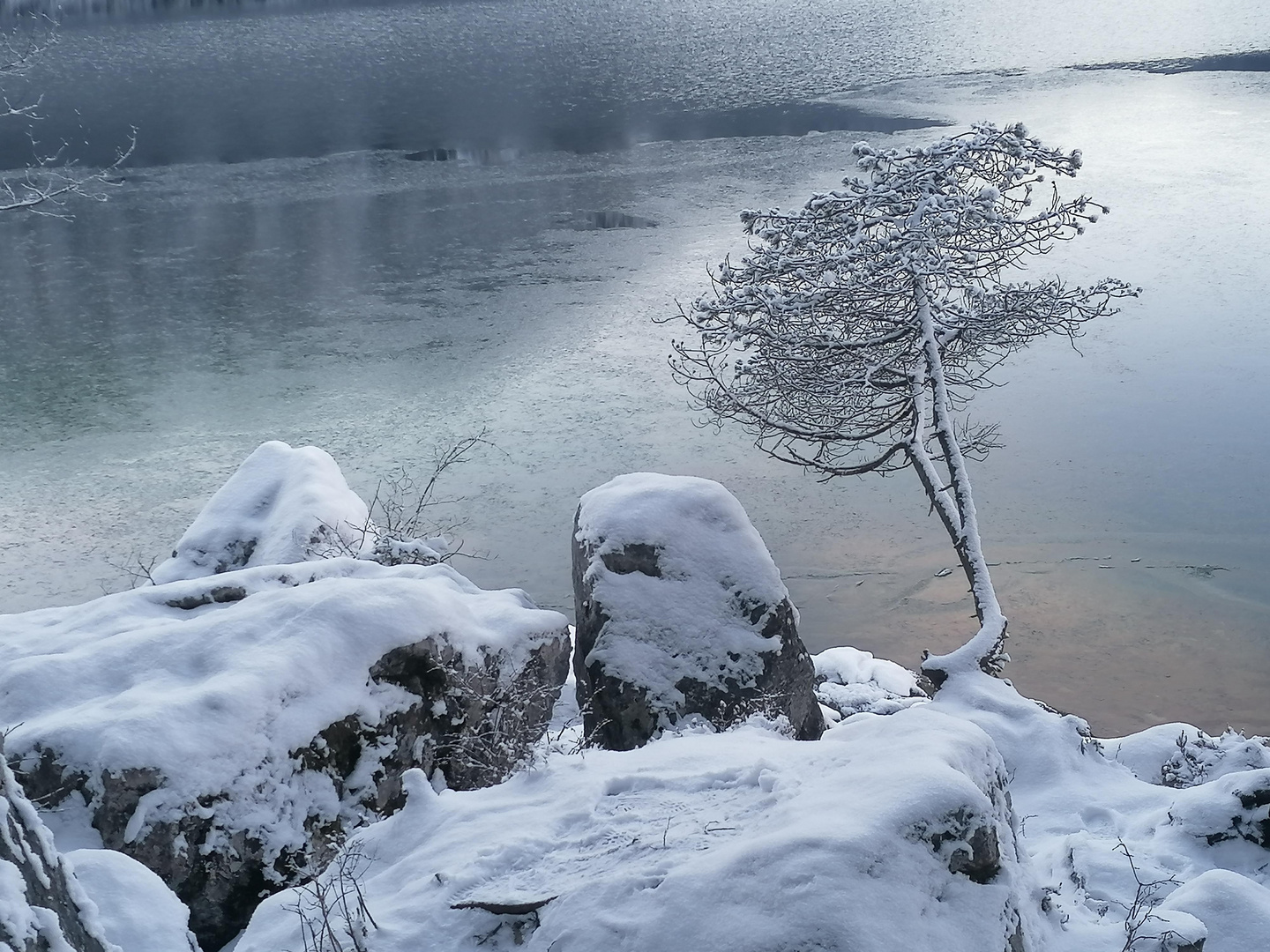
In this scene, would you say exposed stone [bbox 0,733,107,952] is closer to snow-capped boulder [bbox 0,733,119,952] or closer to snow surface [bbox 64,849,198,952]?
snow-capped boulder [bbox 0,733,119,952]

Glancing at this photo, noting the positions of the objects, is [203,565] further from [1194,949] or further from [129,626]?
[1194,949]

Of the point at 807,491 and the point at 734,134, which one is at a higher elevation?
the point at 734,134

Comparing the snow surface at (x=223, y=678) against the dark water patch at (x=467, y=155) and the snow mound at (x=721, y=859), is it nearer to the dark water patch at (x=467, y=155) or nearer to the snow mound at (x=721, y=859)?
the snow mound at (x=721, y=859)

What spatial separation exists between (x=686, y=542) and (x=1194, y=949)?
565 centimetres

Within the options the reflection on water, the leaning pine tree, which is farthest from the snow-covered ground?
the reflection on water

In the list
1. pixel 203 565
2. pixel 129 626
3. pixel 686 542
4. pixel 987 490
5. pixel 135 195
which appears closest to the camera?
pixel 129 626

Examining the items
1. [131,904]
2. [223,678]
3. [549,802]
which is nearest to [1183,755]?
[549,802]

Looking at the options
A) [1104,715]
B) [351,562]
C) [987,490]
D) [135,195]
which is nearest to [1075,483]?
[987,490]

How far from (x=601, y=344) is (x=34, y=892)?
18706 mm

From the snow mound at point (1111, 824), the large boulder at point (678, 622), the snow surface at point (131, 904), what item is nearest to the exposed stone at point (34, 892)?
the snow surface at point (131, 904)

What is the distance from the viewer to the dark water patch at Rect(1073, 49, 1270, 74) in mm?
43531

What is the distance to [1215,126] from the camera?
34.7 m

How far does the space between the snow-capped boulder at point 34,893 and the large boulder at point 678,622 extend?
6.16 metres

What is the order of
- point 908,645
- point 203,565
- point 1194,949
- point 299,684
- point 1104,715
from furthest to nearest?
point 908,645 < point 1104,715 < point 203,565 < point 299,684 < point 1194,949
